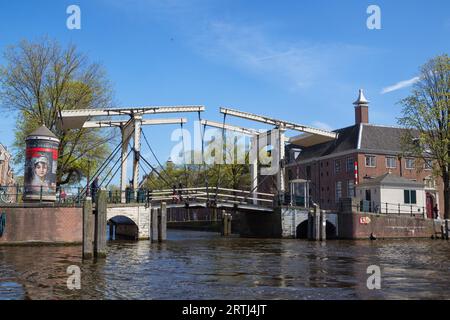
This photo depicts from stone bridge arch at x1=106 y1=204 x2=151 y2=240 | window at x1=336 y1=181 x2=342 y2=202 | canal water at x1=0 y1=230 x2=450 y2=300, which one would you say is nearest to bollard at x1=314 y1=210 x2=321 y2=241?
stone bridge arch at x1=106 y1=204 x2=151 y2=240

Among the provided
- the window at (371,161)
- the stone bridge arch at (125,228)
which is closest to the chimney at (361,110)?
the window at (371,161)

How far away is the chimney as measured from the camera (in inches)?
1805

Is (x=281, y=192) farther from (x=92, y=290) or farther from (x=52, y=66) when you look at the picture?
(x=92, y=290)

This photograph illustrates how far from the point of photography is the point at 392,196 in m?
32.4

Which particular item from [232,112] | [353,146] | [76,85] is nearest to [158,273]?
[232,112]

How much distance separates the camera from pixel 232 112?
29047 mm

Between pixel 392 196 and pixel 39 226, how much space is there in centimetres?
2181

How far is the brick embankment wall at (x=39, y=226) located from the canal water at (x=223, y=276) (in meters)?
3.05

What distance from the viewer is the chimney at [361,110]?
150ft

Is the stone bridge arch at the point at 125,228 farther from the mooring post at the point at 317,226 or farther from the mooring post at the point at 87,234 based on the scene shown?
the mooring post at the point at 87,234

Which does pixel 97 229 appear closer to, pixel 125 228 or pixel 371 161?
pixel 125 228

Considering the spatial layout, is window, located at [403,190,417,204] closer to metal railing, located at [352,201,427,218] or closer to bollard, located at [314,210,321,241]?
metal railing, located at [352,201,427,218]

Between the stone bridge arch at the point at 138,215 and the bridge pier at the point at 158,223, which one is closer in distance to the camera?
the stone bridge arch at the point at 138,215

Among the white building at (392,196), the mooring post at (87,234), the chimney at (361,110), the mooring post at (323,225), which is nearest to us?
the mooring post at (87,234)
